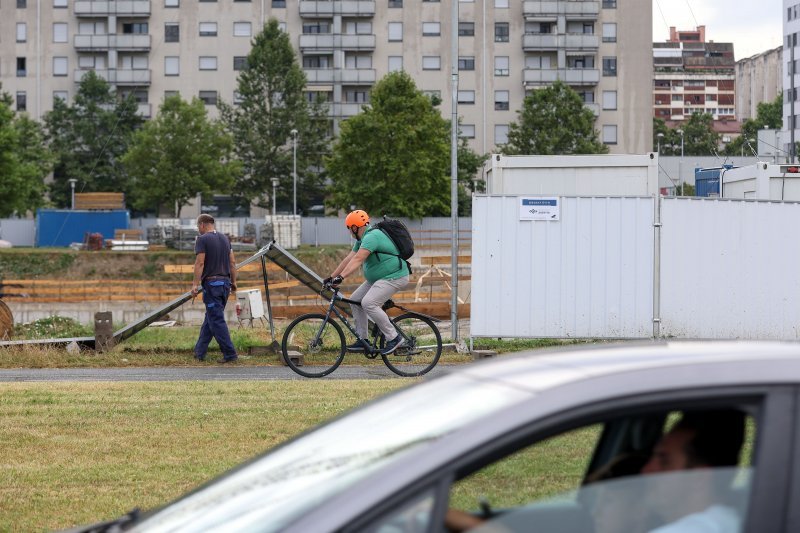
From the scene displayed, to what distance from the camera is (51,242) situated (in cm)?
7919

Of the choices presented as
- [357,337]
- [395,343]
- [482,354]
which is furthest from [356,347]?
[482,354]

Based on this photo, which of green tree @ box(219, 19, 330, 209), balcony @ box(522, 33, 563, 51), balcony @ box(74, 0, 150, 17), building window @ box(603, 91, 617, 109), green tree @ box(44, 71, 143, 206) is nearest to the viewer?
green tree @ box(219, 19, 330, 209)

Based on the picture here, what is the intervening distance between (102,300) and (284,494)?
33285mm

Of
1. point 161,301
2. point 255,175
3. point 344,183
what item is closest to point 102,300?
point 161,301

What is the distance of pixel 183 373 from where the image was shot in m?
15.6

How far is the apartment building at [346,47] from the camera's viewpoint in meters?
95.2

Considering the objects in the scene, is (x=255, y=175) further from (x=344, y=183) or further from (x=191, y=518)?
(x=191, y=518)

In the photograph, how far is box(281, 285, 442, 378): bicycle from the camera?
47.7ft

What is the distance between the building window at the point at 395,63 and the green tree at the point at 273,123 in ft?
26.8

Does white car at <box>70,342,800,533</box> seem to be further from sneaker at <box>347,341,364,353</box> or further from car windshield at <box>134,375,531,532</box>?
sneaker at <box>347,341,364,353</box>

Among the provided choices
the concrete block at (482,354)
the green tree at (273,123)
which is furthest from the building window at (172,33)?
the concrete block at (482,354)

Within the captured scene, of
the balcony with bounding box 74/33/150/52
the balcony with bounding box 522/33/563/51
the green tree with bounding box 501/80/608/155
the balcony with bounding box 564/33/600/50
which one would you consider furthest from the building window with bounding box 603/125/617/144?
the balcony with bounding box 74/33/150/52

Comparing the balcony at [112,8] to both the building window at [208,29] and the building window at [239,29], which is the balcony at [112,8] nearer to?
the building window at [208,29]

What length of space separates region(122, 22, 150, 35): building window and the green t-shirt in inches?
3344
